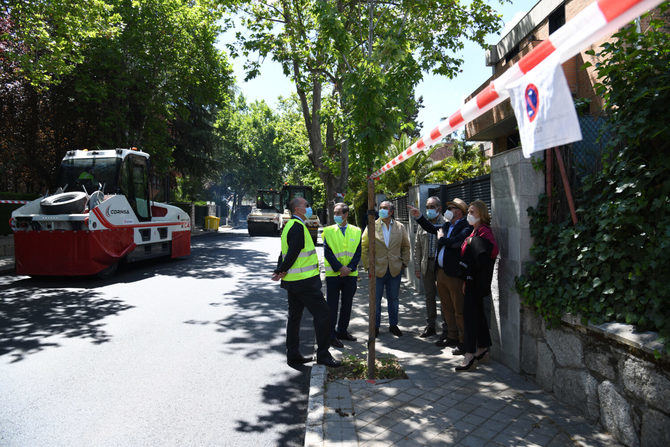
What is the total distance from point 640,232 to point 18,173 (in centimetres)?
2008

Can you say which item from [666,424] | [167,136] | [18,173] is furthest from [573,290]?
[167,136]

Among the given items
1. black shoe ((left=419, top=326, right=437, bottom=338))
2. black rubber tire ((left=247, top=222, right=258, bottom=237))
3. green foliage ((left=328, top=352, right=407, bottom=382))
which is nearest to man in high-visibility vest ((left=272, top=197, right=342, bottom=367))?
green foliage ((left=328, top=352, right=407, bottom=382))

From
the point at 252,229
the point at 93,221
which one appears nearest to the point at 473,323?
the point at 93,221

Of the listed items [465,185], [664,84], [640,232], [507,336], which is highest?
[664,84]

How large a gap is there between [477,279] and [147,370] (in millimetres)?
3582

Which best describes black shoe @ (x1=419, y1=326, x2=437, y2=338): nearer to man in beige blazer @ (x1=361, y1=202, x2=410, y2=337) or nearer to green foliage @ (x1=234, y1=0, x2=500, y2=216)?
man in beige blazer @ (x1=361, y1=202, x2=410, y2=337)

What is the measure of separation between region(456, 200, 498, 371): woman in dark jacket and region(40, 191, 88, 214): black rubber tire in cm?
884

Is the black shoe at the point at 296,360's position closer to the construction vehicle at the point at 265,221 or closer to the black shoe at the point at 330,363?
the black shoe at the point at 330,363

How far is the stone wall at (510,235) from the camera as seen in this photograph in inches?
167

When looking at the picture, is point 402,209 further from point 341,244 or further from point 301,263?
point 301,263

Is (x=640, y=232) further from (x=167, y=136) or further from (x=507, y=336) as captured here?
(x=167, y=136)

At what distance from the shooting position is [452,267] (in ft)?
16.5

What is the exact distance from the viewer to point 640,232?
3031 mm

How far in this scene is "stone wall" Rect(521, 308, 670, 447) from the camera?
2689mm
